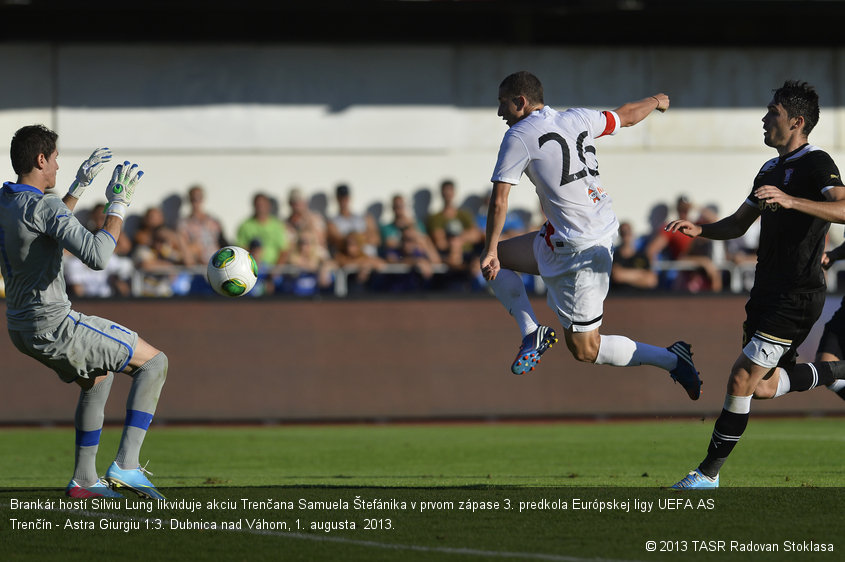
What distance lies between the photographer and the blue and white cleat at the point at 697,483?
809cm

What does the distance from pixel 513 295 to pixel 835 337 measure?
2.98 m

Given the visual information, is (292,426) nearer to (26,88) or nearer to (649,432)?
(649,432)

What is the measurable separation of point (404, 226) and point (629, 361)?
852cm

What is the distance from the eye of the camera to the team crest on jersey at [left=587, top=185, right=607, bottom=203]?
8633mm

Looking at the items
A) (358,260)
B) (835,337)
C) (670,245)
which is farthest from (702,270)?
(835,337)

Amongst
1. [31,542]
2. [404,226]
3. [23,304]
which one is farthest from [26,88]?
[31,542]

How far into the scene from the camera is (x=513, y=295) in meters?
9.12

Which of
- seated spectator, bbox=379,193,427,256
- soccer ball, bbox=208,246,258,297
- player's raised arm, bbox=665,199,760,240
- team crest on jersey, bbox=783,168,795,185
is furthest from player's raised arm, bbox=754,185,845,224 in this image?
seated spectator, bbox=379,193,427,256

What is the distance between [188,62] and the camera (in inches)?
761

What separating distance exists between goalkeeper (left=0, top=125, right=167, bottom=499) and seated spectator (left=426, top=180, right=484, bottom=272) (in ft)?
29.5

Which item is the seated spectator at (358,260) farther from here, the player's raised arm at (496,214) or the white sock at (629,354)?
the player's raised arm at (496,214)

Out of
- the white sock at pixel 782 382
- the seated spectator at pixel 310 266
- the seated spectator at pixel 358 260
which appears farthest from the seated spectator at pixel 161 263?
the white sock at pixel 782 382

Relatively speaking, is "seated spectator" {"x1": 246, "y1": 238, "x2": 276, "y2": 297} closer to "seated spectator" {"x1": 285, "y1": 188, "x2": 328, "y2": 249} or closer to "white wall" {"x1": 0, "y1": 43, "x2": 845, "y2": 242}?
"seated spectator" {"x1": 285, "y1": 188, "x2": 328, "y2": 249}

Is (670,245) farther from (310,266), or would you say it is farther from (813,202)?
(813,202)
